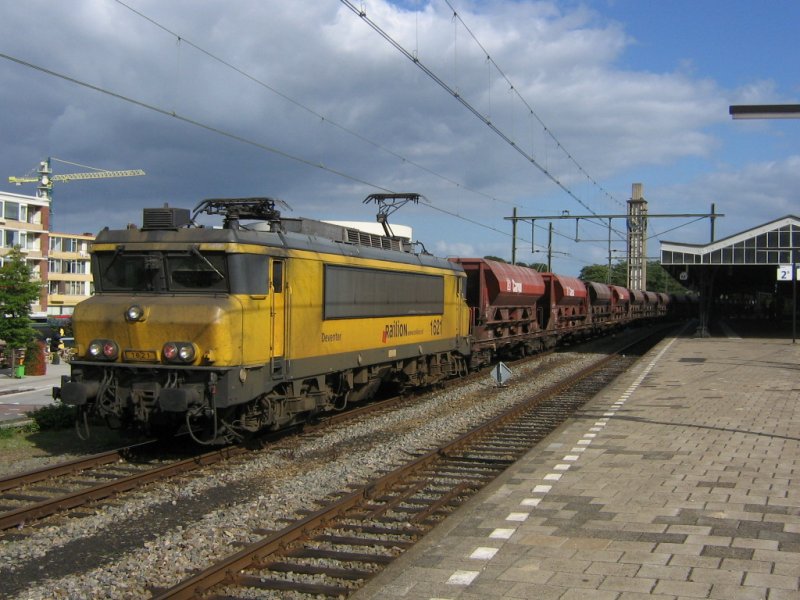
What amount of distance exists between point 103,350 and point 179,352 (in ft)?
3.85

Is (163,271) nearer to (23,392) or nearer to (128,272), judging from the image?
(128,272)

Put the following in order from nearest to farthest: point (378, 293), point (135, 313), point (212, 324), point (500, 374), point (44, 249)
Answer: point (212, 324)
point (135, 313)
point (378, 293)
point (500, 374)
point (44, 249)

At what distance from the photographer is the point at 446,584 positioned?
5.17m

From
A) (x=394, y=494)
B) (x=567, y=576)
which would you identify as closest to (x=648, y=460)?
(x=394, y=494)

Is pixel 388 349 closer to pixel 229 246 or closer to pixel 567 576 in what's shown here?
pixel 229 246

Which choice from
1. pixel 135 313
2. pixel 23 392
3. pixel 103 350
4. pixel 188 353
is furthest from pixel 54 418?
pixel 23 392

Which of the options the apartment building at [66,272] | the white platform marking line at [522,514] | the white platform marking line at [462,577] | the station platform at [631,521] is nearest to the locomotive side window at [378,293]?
the station platform at [631,521]

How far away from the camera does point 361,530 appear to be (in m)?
6.94

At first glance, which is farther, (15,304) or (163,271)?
(15,304)

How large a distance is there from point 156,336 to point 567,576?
5.98 meters

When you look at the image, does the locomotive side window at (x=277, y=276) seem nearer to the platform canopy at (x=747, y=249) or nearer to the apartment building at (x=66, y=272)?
the platform canopy at (x=747, y=249)

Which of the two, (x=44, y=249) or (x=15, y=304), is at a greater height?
(x=44, y=249)

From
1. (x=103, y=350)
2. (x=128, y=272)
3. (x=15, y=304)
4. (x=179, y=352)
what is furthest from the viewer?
(x=15, y=304)

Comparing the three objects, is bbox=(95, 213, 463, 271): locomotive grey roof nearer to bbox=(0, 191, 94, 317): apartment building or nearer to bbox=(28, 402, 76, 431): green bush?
bbox=(28, 402, 76, 431): green bush
